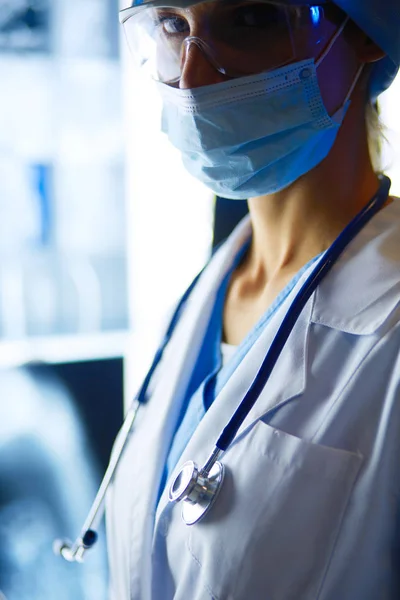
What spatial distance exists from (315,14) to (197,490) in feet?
2.05

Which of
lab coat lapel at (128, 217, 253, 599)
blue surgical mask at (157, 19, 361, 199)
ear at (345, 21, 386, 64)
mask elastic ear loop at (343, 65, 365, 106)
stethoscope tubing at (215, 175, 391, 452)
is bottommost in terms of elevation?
lab coat lapel at (128, 217, 253, 599)

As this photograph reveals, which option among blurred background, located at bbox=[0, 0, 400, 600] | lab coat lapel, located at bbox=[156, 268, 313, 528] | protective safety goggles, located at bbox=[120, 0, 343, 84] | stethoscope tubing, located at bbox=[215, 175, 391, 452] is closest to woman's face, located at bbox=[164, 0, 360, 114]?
protective safety goggles, located at bbox=[120, 0, 343, 84]

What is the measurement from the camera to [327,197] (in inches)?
36.2

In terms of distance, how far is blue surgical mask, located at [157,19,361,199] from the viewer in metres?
0.83

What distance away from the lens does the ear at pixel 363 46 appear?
2.83 ft

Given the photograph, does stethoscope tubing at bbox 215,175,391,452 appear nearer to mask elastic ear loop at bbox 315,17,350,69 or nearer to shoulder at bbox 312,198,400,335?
shoulder at bbox 312,198,400,335

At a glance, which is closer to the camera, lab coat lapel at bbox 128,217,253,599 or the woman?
the woman

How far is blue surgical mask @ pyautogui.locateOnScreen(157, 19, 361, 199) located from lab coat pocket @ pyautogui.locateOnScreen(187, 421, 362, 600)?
0.37m

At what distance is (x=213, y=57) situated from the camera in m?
0.84

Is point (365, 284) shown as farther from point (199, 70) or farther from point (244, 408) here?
point (199, 70)

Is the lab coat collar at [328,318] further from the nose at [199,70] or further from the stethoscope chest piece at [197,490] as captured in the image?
the nose at [199,70]

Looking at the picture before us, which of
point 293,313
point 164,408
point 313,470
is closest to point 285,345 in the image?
point 293,313

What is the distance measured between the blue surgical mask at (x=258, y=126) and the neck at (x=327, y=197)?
0.03m

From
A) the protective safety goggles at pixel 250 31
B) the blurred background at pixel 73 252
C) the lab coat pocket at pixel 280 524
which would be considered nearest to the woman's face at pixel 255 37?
the protective safety goggles at pixel 250 31
